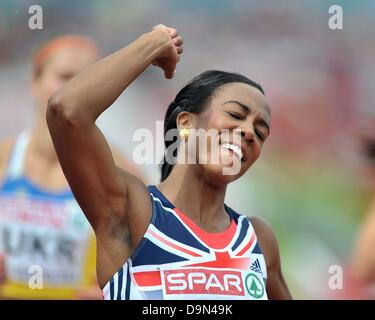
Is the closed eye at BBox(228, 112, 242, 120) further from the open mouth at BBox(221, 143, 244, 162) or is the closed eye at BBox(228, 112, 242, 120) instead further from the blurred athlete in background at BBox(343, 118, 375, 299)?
the blurred athlete in background at BBox(343, 118, 375, 299)

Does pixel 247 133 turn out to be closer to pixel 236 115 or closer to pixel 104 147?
pixel 236 115

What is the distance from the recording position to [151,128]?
3.66 metres

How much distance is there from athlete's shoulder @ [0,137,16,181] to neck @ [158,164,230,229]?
191 centimetres

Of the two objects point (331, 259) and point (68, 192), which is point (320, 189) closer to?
point (331, 259)

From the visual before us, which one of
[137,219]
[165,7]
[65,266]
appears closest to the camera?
[137,219]

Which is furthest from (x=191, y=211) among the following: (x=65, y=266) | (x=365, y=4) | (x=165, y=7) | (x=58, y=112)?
(x=365, y=4)

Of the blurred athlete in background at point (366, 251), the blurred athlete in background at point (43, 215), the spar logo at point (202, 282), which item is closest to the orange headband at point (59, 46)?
the blurred athlete in background at point (43, 215)

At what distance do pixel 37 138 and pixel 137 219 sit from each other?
2075 millimetres

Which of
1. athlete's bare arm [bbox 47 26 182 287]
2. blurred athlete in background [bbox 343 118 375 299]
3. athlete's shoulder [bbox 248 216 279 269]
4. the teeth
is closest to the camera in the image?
athlete's bare arm [bbox 47 26 182 287]

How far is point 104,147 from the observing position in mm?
1584

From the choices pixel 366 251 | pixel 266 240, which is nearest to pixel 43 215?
pixel 366 251

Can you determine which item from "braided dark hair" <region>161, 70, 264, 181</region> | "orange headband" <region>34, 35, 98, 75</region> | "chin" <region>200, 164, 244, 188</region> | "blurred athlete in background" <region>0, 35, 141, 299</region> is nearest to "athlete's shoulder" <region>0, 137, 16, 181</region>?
"blurred athlete in background" <region>0, 35, 141, 299</region>

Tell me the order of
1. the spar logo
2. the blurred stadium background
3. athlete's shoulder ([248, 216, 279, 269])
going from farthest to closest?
1. the blurred stadium background
2. athlete's shoulder ([248, 216, 279, 269])
3. the spar logo

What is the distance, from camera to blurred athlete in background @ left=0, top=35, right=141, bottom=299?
3.33m
